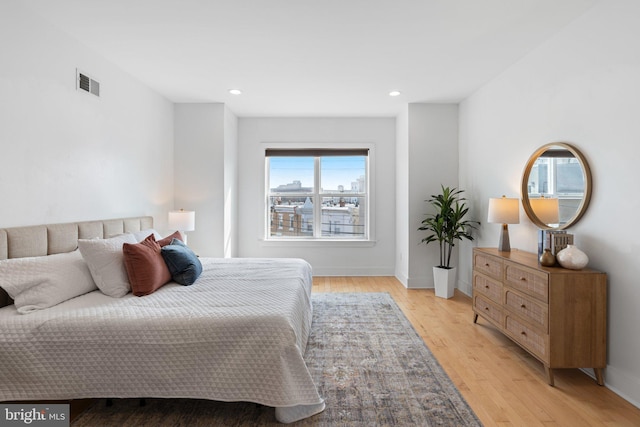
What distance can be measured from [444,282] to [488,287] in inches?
50.3

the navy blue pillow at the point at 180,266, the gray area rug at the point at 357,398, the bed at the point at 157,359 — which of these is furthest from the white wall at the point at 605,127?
the navy blue pillow at the point at 180,266

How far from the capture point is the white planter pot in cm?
446

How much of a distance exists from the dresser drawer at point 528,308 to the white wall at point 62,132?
3695 millimetres

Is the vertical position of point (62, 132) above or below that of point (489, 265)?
above

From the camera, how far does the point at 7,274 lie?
6.81 feet

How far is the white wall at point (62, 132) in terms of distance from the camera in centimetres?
239

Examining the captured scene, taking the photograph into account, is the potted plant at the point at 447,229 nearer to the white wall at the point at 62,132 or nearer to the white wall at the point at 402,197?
the white wall at the point at 402,197

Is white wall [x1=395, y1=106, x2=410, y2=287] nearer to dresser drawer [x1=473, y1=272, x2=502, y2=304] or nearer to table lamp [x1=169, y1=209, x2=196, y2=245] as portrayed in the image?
dresser drawer [x1=473, y1=272, x2=502, y2=304]

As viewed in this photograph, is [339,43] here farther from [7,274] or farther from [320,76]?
[7,274]

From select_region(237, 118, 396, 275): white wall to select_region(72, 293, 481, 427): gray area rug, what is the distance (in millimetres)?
2385

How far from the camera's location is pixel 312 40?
116 inches

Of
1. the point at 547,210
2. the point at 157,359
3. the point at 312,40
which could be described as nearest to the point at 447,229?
the point at 547,210

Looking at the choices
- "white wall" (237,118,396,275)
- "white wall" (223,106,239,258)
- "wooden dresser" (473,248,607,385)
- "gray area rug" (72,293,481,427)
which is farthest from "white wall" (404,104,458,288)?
"white wall" (223,106,239,258)

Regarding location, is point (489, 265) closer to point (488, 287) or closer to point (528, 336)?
point (488, 287)
